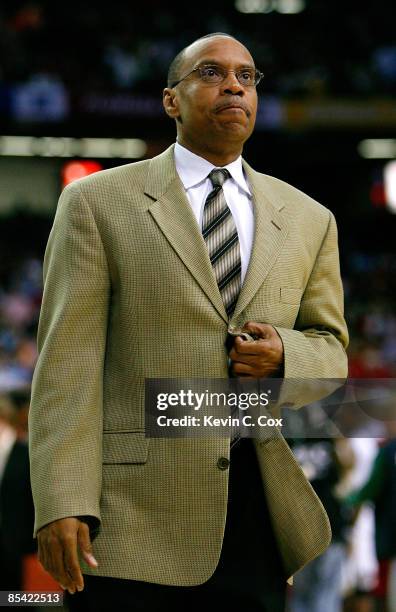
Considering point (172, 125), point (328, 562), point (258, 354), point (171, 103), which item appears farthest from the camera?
point (172, 125)

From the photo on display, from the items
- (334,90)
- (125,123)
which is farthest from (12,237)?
(334,90)

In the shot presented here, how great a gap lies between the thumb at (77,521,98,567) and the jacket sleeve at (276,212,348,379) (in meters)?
0.49

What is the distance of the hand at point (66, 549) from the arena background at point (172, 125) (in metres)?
10.7

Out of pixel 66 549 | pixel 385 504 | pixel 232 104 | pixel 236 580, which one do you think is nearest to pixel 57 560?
pixel 66 549

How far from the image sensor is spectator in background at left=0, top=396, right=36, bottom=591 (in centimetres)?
524

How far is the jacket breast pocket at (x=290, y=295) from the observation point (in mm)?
2211

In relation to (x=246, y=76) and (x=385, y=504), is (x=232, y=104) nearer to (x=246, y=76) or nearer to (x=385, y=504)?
(x=246, y=76)

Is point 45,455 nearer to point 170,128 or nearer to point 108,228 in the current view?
point 108,228

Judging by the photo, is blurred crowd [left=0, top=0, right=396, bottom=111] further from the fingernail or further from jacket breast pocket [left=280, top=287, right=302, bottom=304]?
the fingernail

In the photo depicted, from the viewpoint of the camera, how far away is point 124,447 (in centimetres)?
→ 210

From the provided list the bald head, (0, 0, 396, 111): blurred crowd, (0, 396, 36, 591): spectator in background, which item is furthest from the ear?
(0, 0, 396, 111): blurred crowd

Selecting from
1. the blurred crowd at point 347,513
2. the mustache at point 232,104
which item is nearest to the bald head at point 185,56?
the mustache at point 232,104

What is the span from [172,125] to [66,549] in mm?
14305

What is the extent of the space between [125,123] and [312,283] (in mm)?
14190
